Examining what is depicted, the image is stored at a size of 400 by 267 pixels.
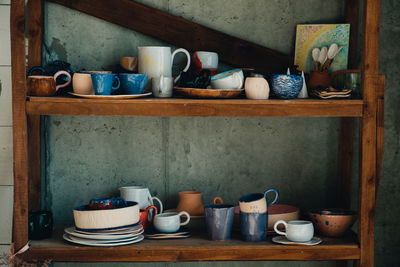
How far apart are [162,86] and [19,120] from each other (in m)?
0.55

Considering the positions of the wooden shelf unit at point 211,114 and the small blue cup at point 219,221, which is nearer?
the wooden shelf unit at point 211,114

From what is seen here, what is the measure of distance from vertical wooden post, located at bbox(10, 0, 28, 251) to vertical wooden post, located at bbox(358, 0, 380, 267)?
1.28 metres

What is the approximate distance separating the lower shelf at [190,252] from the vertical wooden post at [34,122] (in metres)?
0.36

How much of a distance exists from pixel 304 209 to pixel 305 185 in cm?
12

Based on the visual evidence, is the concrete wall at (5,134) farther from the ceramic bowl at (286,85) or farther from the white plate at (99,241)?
the ceramic bowl at (286,85)

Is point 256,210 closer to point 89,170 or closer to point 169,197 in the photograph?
point 169,197

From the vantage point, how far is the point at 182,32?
7.18 feet

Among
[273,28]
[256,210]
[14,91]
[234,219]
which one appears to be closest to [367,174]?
[256,210]

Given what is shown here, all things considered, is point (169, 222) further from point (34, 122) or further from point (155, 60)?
point (34, 122)

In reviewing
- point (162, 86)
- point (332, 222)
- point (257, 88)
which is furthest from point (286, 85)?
point (332, 222)

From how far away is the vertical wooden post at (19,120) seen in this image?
1713 mm

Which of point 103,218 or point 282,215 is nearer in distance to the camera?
point 103,218

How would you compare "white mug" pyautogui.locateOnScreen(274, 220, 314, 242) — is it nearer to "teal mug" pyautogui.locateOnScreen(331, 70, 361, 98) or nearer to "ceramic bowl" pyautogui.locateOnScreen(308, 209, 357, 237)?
"ceramic bowl" pyautogui.locateOnScreen(308, 209, 357, 237)

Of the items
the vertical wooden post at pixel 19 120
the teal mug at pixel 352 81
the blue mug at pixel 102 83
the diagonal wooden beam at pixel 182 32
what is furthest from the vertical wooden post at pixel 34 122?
the teal mug at pixel 352 81
